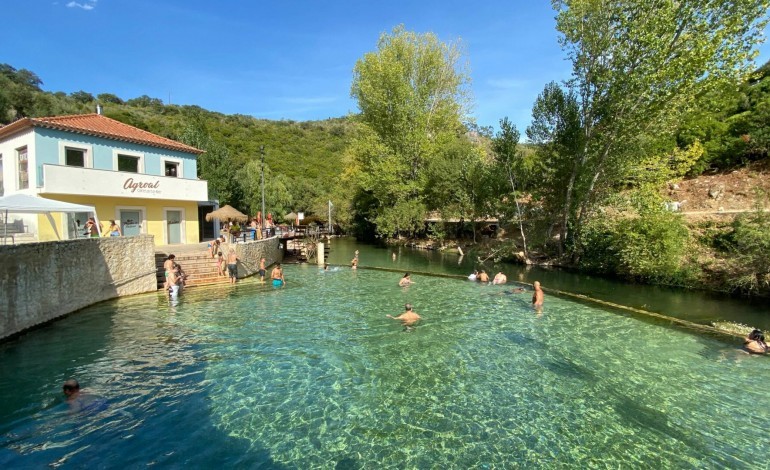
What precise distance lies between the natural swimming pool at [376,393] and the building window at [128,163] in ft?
35.9

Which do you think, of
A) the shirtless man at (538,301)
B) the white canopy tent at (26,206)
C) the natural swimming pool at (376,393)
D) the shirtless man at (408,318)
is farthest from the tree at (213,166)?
the shirtless man at (538,301)

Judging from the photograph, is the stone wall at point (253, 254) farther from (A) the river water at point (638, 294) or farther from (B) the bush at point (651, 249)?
(B) the bush at point (651, 249)

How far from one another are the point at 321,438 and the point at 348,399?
148 cm

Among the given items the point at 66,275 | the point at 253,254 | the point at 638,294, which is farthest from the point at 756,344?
the point at 253,254

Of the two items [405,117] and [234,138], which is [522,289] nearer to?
[405,117]

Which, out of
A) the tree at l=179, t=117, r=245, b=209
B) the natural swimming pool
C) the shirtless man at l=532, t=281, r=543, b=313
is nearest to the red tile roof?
the natural swimming pool

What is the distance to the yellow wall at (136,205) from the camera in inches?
762

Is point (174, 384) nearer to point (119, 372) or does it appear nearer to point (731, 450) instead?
point (119, 372)

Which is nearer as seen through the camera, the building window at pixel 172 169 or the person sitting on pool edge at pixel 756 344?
the person sitting on pool edge at pixel 756 344

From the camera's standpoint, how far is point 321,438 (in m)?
6.99

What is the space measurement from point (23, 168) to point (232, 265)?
1153cm

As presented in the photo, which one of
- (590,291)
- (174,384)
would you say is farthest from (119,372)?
(590,291)

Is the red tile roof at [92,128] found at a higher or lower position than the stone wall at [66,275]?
higher

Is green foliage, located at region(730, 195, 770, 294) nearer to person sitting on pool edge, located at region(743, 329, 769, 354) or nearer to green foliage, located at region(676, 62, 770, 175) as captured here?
person sitting on pool edge, located at region(743, 329, 769, 354)
